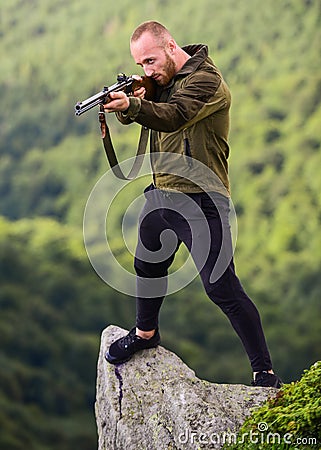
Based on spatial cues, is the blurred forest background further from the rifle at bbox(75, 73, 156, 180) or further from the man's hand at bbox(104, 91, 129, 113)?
the man's hand at bbox(104, 91, 129, 113)

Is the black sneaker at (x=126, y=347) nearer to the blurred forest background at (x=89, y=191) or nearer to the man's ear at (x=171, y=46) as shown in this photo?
the man's ear at (x=171, y=46)

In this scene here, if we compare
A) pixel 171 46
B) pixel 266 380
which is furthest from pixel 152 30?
pixel 266 380

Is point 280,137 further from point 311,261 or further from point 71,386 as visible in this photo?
point 71,386

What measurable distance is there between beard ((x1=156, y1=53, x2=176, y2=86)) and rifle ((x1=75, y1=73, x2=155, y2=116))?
0.10ft

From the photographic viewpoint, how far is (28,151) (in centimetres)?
1137

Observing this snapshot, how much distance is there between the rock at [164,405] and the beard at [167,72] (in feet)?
3.01

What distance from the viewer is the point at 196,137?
2.59m

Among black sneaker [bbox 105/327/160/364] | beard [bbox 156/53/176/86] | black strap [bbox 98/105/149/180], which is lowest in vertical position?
black sneaker [bbox 105/327/160/364]

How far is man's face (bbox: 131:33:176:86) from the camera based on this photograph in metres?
2.54

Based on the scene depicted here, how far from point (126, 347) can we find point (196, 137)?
76 cm

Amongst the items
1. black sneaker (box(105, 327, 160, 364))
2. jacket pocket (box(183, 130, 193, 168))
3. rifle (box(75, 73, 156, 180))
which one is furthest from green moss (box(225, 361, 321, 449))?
rifle (box(75, 73, 156, 180))

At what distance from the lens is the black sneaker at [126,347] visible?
2.78 meters

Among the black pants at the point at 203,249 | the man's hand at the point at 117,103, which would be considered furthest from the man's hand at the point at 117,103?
the black pants at the point at 203,249

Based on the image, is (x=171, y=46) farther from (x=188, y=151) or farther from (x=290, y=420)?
(x=290, y=420)
